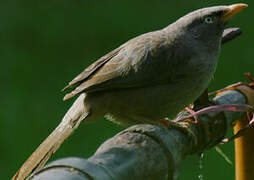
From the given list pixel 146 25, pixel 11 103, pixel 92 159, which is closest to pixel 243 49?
pixel 146 25

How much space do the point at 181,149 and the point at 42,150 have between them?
2.40 feet

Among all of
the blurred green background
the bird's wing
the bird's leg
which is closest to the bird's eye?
the bird's wing

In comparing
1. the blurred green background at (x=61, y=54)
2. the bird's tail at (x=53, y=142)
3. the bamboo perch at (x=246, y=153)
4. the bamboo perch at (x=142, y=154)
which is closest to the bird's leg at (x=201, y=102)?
the bamboo perch at (x=246, y=153)

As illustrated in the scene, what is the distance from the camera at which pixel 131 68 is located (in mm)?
2811

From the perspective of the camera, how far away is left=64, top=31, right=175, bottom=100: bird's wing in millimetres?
2758

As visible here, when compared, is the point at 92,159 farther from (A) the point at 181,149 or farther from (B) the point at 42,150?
(B) the point at 42,150

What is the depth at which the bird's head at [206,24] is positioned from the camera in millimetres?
3102

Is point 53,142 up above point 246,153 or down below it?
above

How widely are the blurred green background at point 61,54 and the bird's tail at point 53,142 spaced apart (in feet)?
11.4

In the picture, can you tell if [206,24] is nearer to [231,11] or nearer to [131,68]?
[231,11]

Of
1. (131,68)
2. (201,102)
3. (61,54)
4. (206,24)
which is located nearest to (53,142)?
(131,68)

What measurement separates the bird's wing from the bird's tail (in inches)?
4.2

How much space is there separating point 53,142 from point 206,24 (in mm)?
1223

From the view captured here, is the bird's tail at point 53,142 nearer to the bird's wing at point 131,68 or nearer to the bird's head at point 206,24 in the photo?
the bird's wing at point 131,68
